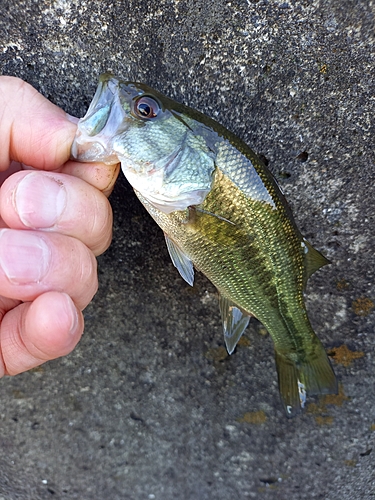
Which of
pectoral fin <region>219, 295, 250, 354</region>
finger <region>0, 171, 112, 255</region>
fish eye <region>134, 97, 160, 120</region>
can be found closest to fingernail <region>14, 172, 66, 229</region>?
finger <region>0, 171, 112, 255</region>

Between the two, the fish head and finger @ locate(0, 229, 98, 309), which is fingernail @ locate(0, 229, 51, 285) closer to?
finger @ locate(0, 229, 98, 309)

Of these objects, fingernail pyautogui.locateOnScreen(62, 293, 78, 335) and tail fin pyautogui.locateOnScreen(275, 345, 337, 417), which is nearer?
fingernail pyautogui.locateOnScreen(62, 293, 78, 335)

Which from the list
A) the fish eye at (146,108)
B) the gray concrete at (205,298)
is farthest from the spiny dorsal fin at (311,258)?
the fish eye at (146,108)

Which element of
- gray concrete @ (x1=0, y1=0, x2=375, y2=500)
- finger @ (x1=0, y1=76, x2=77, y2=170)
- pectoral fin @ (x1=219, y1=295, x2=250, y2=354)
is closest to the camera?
finger @ (x1=0, y1=76, x2=77, y2=170)

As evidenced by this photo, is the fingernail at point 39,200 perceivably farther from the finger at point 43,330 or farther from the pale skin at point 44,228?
the finger at point 43,330

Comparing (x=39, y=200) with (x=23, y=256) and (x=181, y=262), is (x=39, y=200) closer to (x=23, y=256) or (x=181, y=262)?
(x=23, y=256)

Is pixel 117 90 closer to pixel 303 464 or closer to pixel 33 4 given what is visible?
pixel 33 4

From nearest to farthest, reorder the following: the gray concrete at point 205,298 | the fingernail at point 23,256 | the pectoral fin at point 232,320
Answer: the fingernail at point 23,256 → the gray concrete at point 205,298 → the pectoral fin at point 232,320

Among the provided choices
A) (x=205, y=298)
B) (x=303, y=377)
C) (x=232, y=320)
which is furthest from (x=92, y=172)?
(x=303, y=377)

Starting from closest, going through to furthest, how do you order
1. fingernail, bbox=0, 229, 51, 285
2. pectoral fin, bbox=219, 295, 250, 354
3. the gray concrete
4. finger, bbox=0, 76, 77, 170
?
1. fingernail, bbox=0, 229, 51, 285
2. finger, bbox=0, 76, 77, 170
3. the gray concrete
4. pectoral fin, bbox=219, 295, 250, 354
